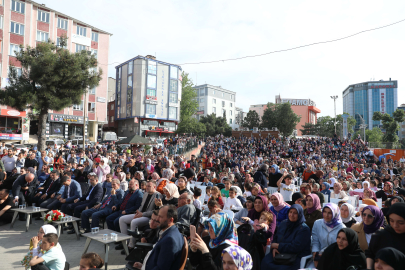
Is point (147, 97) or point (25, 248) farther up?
point (147, 97)

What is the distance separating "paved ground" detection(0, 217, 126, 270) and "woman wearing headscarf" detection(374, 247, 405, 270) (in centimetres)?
398

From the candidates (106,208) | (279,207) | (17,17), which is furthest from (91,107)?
(279,207)

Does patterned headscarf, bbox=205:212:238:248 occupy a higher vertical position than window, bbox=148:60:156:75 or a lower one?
lower

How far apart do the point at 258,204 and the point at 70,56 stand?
13.2 m

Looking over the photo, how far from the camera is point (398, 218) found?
9.29ft

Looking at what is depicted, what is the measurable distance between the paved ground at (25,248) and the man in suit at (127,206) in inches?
18.6

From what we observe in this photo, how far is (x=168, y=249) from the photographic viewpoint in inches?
110

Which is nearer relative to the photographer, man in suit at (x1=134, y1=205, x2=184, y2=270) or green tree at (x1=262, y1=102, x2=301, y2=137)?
man in suit at (x1=134, y1=205, x2=184, y2=270)

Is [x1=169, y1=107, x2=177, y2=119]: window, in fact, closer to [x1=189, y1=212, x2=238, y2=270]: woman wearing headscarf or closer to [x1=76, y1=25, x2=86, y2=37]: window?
[x1=76, y1=25, x2=86, y2=37]: window

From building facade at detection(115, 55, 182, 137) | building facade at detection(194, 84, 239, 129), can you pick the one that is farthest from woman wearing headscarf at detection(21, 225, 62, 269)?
building facade at detection(194, 84, 239, 129)

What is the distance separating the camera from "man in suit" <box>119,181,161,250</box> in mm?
5250

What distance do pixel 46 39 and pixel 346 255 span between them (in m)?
33.6

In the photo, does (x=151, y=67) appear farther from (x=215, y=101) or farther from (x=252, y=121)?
(x=215, y=101)

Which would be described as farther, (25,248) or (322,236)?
(25,248)
